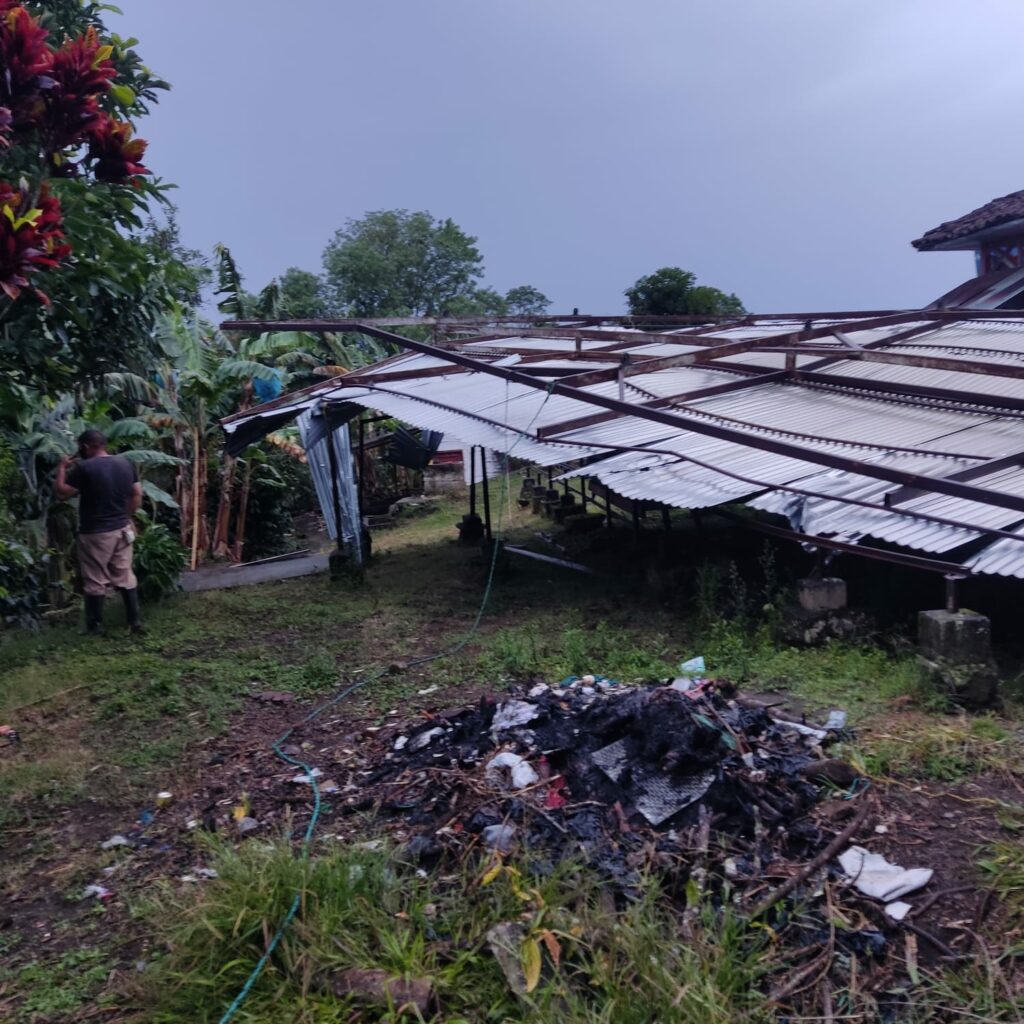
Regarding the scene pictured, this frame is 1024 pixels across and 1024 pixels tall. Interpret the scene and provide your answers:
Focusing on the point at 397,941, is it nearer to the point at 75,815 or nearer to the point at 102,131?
the point at 75,815

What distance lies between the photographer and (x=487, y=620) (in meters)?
8.01

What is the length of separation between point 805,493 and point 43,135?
4617 millimetres

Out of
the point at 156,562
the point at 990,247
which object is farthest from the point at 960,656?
the point at 990,247

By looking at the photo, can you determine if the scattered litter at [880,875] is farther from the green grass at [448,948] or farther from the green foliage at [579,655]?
the green foliage at [579,655]

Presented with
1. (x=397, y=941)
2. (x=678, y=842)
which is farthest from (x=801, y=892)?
(x=397, y=941)

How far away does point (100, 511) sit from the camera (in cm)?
737

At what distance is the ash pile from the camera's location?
3.53 metres

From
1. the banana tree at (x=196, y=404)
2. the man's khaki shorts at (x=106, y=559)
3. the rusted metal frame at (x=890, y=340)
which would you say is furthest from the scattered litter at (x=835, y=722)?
the banana tree at (x=196, y=404)

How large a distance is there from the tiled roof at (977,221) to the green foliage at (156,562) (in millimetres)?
11396

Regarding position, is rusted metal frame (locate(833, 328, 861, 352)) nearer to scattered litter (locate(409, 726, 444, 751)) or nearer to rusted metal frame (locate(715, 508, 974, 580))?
rusted metal frame (locate(715, 508, 974, 580))

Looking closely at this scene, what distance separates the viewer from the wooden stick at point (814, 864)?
3.16 m

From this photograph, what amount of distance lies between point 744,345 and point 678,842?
5842mm

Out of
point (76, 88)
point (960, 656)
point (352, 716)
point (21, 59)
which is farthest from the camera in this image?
point (352, 716)

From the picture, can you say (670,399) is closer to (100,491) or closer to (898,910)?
(100,491)
